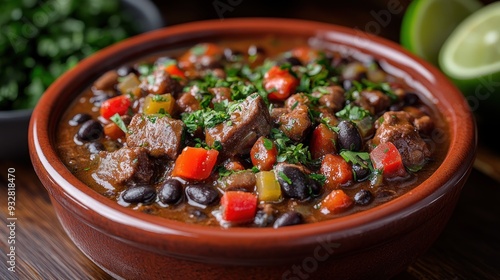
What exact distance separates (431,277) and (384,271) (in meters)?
0.67

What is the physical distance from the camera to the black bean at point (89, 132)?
13.1 feet

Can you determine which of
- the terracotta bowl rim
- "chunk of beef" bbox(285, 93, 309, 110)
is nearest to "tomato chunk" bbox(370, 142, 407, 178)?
the terracotta bowl rim

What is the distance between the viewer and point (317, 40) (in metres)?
5.22

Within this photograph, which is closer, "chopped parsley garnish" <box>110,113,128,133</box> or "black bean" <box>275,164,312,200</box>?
"black bean" <box>275,164,312,200</box>

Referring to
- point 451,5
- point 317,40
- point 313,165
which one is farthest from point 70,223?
point 451,5

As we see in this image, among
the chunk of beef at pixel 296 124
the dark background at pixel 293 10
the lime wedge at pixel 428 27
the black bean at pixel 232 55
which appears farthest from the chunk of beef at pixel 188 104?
the dark background at pixel 293 10

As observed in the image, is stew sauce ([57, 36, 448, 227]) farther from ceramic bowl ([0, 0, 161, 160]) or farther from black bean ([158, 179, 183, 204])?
ceramic bowl ([0, 0, 161, 160])

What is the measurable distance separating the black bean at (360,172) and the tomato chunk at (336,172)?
1.0 inches

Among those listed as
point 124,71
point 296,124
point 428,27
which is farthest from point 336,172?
point 428,27

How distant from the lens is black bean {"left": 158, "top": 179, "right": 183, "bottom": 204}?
341cm

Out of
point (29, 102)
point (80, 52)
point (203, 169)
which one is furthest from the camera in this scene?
point (80, 52)

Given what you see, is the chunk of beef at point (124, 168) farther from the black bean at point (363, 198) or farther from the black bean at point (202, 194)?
the black bean at point (363, 198)

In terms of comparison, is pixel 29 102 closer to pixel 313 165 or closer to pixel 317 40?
pixel 317 40

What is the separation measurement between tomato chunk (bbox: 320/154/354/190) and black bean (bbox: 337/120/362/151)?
5.7 inches
